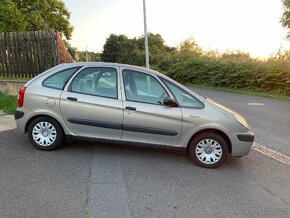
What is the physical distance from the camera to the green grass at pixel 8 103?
783 centimetres

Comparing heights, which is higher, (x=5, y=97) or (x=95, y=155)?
(x=5, y=97)

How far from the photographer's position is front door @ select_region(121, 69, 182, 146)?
4.77 meters

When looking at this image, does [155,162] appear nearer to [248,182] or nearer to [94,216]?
[248,182]

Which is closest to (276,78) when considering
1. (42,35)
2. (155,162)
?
(42,35)

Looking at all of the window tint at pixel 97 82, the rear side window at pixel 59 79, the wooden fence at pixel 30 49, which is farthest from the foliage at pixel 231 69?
the rear side window at pixel 59 79

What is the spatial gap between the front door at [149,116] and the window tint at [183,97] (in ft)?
0.44

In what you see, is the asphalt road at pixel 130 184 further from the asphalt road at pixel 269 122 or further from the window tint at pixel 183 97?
the asphalt road at pixel 269 122

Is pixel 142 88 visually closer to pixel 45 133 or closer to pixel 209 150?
pixel 209 150

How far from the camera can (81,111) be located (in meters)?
4.89

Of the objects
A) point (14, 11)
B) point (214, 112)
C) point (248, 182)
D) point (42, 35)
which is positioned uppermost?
point (14, 11)

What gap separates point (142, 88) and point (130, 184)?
1669 mm

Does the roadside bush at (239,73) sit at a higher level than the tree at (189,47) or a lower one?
lower

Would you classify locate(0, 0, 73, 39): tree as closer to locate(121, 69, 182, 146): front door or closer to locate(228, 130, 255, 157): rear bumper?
locate(121, 69, 182, 146): front door

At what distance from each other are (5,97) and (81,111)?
16.5 ft
